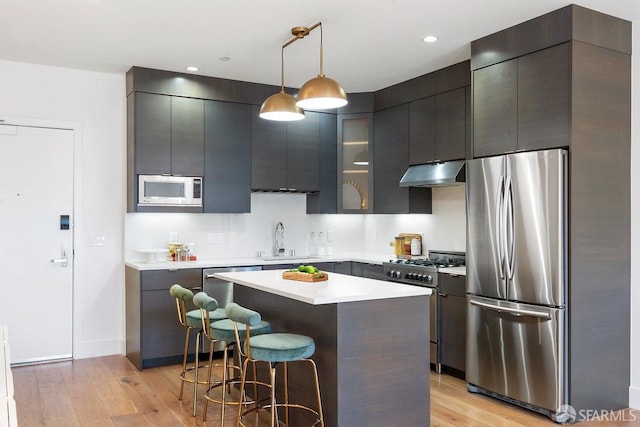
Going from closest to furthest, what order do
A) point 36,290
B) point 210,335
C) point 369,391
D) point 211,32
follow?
point 369,391
point 210,335
point 211,32
point 36,290

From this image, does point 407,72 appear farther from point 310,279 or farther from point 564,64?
point 310,279

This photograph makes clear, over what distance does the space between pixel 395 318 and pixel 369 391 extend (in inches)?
16.9

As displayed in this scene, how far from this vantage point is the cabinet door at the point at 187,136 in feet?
17.2

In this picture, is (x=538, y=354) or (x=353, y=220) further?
(x=353, y=220)

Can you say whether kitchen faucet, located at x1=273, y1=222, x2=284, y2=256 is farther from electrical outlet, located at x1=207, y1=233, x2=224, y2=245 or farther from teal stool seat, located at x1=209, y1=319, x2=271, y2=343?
teal stool seat, located at x1=209, y1=319, x2=271, y2=343

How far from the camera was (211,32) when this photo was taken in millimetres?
4102

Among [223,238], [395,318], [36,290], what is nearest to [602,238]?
[395,318]

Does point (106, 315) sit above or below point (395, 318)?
below

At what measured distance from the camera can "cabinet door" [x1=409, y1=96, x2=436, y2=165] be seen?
5129 mm

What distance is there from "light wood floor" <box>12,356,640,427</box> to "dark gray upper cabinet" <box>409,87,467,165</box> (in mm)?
1968

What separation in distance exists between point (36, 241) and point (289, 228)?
2.56 m

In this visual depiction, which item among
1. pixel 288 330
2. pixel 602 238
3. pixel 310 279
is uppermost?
pixel 602 238

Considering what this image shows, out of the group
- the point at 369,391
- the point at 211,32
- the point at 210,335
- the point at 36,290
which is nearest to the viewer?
the point at 369,391

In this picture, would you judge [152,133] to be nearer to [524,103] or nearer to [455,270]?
[455,270]
